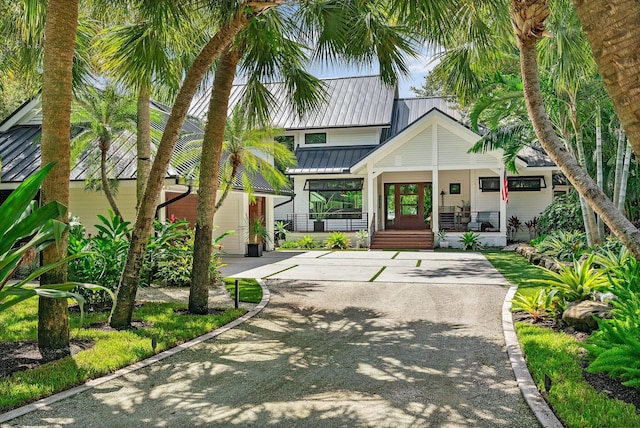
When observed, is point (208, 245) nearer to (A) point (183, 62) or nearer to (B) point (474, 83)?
(A) point (183, 62)

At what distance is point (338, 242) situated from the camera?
2256 cm

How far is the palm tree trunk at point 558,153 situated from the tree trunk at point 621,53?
284 cm

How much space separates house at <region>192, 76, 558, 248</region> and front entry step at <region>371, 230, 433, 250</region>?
0.16 ft

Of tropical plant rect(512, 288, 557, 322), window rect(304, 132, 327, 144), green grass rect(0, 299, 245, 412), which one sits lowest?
green grass rect(0, 299, 245, 412)

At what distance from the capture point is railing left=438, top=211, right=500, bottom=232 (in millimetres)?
22922

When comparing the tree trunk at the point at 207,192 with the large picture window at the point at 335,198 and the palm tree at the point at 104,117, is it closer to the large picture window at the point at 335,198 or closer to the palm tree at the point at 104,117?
the palm tree at the point at 104,117

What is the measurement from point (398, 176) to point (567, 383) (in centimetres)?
2190

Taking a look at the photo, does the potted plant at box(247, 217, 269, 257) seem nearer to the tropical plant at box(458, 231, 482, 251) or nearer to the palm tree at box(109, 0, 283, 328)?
the tropical plant at box(458, 231, 482, 251)

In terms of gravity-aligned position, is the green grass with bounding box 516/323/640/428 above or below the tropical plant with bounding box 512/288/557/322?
below

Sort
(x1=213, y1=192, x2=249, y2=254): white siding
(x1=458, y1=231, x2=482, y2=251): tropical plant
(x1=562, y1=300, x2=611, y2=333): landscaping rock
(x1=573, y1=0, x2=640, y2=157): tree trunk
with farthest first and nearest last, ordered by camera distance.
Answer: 1. (x1=458, y1=231, x2=482, y2=251): tropical plant
2. (x1=213, y1=192, x2=249, y2=254): white siding
3. (x1=562, y1=300, x2=611, y2=333): landscaping rock
4. (x1=573, y1=0, x2=640, y2=157): tree trunk

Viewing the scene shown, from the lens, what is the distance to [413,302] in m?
9.36

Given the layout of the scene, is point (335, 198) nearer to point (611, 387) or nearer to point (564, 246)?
point (564, 246)

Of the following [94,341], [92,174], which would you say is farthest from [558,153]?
[92,174]

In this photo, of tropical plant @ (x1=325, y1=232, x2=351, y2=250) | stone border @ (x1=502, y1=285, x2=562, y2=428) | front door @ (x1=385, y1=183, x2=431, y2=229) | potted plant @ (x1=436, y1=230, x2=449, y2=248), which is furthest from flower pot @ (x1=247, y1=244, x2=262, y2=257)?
stone border @ (x1=502, y1=285, x2=562, y2=428)
